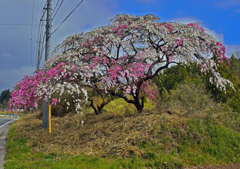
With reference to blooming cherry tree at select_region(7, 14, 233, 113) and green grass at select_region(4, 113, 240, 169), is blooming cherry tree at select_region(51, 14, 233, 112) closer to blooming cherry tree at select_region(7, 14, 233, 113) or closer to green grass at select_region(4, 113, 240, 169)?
blooming cherry tree at select_region(7, 14, 233, 113)

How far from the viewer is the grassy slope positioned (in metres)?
8.10

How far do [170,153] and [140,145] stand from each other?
1.17 meters

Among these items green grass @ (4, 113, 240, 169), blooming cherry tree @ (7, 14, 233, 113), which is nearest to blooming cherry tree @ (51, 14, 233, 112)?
blooming cherry tree @ (7, 14, 233, 113)

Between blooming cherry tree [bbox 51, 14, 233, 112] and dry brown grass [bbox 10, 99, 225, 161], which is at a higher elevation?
blooming cherry tree [bbox 51, 14, 233, 112]

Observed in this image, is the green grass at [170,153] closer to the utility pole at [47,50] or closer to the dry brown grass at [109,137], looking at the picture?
the dry brown grass at [109,137]

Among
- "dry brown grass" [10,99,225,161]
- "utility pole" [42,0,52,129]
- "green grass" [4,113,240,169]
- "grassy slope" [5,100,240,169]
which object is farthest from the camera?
"utility pole" [42,0,52,129]

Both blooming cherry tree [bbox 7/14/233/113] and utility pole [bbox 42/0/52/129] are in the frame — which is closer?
blooming cherry tree [bbox 7/14/233/113]

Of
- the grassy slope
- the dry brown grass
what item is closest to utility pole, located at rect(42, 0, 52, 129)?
the dry brown grass

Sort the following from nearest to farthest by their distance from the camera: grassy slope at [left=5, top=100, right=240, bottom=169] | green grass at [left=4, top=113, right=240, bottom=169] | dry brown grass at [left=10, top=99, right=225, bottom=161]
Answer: green grass at [left=4, top=113, right=240, bottom=169] → grassy slope at [left=5, top=100, right=240, bottom=169] → dry brown grass at [left=10, top=99, right=225, bottom=161]

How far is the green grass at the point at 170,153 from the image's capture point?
782 centimetres

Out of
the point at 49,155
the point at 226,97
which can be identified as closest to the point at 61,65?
the point at 49,155

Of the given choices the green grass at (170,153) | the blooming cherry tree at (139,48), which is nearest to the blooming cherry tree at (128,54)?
the blooming cherry tree at (139,48)

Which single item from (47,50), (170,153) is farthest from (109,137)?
(47,50)

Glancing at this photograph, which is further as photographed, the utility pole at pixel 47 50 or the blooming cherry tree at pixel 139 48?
the utility pole at pixel 47 50
